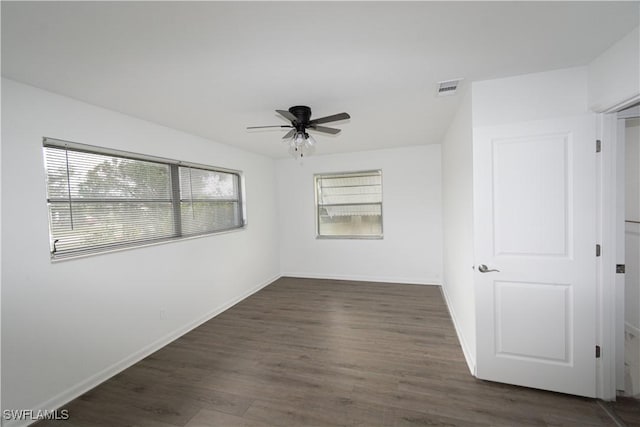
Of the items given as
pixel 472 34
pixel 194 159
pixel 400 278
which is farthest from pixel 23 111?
pixel 400 278

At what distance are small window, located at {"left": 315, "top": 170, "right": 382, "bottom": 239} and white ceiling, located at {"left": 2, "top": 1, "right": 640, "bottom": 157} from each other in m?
2.57

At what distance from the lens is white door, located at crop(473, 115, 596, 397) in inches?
76.0

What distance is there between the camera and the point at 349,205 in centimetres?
520

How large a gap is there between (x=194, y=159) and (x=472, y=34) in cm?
317

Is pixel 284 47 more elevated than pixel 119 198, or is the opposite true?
pixel 284 47

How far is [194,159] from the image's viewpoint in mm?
3434

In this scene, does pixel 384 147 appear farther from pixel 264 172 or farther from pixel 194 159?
pixel 194 159

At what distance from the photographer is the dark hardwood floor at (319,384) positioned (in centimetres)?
186

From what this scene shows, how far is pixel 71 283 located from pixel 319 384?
2.20 metres

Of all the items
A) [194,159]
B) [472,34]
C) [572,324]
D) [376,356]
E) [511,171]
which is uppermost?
[472,34]

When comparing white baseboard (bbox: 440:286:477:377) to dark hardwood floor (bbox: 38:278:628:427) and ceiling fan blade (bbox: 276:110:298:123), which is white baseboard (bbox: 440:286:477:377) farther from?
ceiling fan blade (bbox: 276:110:298:123)

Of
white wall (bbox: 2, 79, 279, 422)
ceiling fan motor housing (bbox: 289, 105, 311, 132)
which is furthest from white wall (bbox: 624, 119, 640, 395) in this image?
white wall (bbox: 2, 79, 279, 422)

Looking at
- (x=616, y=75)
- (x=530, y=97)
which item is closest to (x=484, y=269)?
(x=530, y=97)

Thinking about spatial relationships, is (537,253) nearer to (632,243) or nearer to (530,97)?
(530,97)
